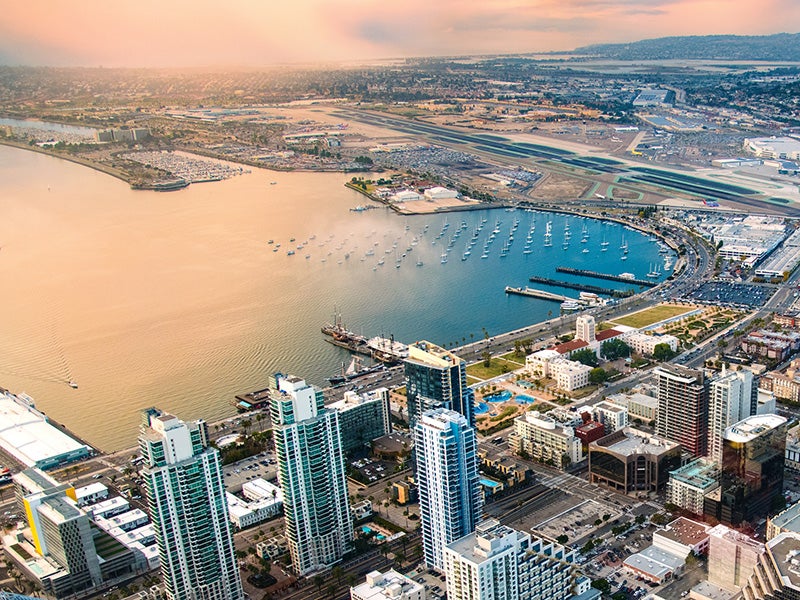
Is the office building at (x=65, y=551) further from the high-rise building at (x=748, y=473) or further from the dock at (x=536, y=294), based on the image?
the dock at (x=536, y=294)

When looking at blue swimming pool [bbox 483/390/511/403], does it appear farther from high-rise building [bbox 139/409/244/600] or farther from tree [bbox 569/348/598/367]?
high-rise building [bbox 139/409/244/600]

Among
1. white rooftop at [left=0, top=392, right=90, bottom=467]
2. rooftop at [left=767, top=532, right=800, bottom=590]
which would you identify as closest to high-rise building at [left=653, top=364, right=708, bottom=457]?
rooftop at [left=767, top=532, right=800, bottom=590]

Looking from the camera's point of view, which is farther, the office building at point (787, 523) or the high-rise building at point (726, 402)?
the high-rise building at point (726, 402)

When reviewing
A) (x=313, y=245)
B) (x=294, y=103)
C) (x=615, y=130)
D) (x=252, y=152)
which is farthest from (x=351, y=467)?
(x=294, y=103)

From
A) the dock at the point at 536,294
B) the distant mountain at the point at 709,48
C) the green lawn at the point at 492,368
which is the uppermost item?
the distant mountain at the point at 709,48

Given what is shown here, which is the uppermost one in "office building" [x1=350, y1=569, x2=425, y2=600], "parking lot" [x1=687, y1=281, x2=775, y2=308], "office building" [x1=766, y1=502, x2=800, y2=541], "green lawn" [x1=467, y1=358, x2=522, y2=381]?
"office building" [x1=766, y1=502, x2=800, y2=541]

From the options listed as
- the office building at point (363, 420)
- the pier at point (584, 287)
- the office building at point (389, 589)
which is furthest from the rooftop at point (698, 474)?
the pier at point (584, 287)

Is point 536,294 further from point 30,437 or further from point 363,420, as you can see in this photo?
point 30,437
